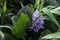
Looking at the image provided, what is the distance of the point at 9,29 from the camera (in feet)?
2.78

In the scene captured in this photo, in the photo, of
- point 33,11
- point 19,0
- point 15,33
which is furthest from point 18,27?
point 19,0

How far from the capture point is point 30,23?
2.66ft

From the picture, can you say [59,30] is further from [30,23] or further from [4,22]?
[4,22]

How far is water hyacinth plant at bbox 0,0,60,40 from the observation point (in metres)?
0.76

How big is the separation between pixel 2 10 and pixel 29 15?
0.14 m

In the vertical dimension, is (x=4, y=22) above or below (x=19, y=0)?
below

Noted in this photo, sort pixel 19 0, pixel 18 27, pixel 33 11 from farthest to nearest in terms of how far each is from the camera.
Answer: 1. pixel 19 0
2. pixel 33 11
3. pixel 18 27

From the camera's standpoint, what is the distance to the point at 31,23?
82cm

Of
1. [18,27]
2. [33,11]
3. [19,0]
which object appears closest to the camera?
[18,27]

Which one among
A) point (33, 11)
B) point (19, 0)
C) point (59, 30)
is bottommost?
point (59, 30)

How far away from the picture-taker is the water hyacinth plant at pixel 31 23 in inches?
29.9

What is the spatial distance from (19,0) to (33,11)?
151mm

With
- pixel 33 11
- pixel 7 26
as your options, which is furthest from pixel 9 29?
pixel 33 11

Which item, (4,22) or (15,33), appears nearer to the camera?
(15,33)
